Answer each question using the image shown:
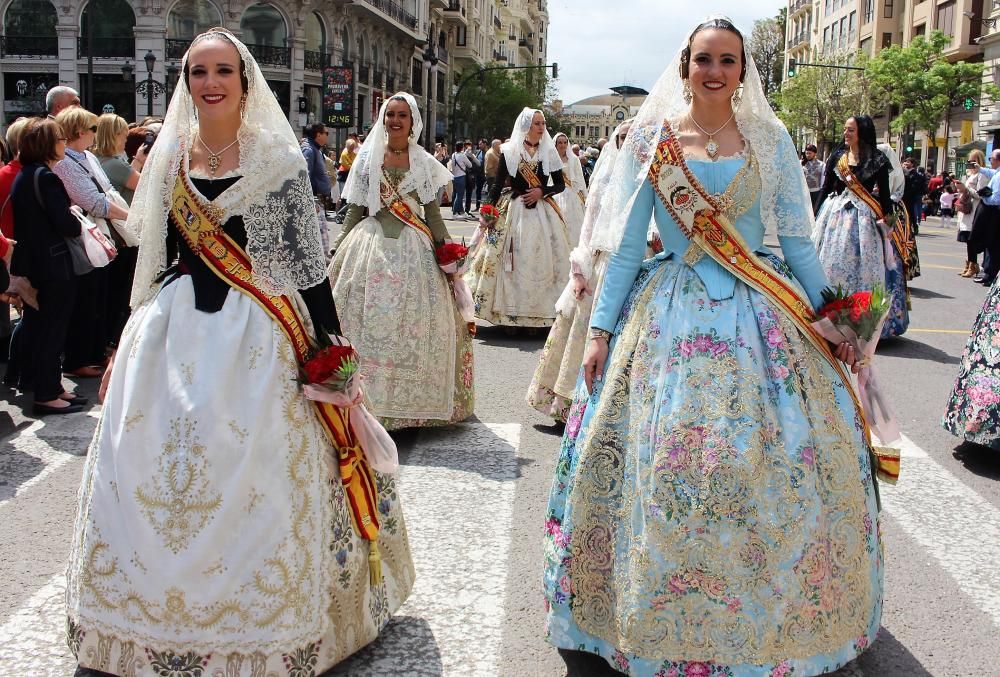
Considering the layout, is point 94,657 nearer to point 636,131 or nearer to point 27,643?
point 27,643

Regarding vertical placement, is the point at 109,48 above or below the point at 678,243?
above

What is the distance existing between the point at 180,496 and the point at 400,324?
128 inches

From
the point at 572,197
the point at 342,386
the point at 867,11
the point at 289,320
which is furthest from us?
the point at 867,11

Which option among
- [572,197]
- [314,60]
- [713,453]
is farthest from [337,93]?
[713,453]

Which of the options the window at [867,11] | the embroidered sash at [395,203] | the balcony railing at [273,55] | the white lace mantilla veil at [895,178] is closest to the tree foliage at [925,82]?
the window at [867,11]

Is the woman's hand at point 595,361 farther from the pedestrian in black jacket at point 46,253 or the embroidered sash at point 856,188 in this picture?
the embroidered sash at point 856,188

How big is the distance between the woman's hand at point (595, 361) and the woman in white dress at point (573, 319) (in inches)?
87.9

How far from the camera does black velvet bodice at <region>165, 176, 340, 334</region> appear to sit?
3.18m

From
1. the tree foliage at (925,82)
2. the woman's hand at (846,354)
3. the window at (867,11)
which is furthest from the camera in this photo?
the window at (867,11)

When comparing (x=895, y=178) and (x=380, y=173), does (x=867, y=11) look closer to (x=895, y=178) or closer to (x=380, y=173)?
(x=895, y=178)

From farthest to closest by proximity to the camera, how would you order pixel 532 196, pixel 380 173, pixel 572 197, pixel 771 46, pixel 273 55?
pixel 771 46, pixel 273 55, pixel 572 197, pixel 532 196, pixel 380 173

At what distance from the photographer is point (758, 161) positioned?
131 inches

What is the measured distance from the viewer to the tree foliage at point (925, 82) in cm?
3938

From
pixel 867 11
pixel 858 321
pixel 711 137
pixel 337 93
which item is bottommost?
pixel 858 321
